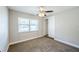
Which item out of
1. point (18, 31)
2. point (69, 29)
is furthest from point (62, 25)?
point (18, 31)

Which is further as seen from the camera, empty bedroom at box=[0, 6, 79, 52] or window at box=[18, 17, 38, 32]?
window at box=[18, 17, 38, 32]

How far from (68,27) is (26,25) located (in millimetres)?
2755

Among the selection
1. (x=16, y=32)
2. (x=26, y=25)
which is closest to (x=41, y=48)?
(x=16, y=32)

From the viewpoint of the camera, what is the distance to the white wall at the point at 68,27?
3.25 m

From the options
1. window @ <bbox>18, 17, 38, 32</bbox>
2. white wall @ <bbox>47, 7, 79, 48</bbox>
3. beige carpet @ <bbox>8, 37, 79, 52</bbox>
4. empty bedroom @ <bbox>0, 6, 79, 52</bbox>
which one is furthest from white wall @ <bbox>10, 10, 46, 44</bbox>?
white wall @ <bbox>47, 7, 79, 48</bbox>

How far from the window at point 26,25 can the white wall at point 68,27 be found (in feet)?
5.93

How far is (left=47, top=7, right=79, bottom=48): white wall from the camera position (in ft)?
10.6

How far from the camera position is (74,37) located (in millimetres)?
3363

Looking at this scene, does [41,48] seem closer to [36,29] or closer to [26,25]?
[26,25]

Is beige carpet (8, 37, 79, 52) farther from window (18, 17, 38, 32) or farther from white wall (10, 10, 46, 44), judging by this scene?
window (18, 17, 38, 32)

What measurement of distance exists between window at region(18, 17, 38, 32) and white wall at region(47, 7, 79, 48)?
181 centimetres

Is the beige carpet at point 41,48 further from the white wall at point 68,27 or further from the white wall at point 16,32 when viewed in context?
the white wall at point 16,32
